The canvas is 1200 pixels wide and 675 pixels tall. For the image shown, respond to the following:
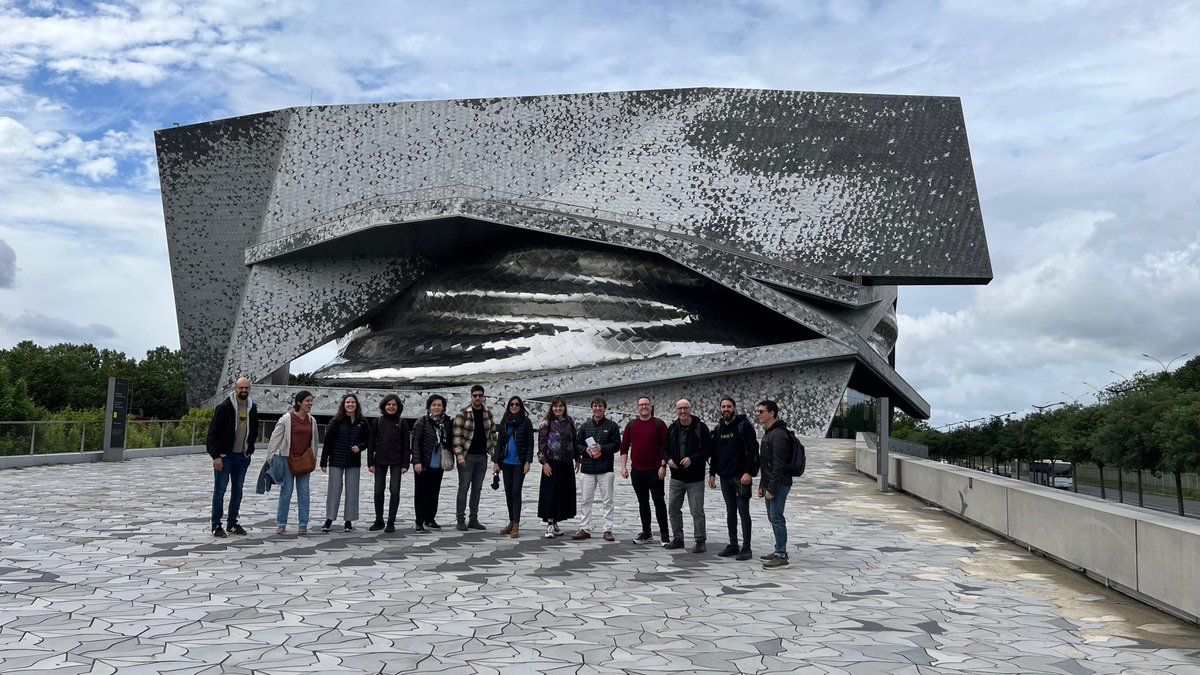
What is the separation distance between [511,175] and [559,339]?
760 cm

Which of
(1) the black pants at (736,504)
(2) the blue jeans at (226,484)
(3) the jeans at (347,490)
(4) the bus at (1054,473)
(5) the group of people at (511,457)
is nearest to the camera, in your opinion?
(1) the black pants at (736,504)

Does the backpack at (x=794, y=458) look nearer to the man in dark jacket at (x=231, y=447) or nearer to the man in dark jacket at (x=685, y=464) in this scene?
the man in dark jacket at (x=685, y=464)

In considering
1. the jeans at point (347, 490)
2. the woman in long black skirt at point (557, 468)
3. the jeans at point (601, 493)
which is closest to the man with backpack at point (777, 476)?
the jeans at point (601, 493)

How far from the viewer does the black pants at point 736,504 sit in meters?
9.54

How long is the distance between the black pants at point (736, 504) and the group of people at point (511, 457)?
0.05 ft

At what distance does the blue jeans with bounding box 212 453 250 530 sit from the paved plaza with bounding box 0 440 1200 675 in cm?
27

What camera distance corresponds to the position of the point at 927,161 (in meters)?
39.5

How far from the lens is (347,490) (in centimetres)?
1124

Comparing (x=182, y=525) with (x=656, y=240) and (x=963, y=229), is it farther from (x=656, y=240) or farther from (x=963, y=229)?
(x=963, y=229)

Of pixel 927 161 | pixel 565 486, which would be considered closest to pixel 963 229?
pixel 927 161

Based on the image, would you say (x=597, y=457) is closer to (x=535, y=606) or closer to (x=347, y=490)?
(x=347, y=490)

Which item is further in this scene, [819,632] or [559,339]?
[559,339]

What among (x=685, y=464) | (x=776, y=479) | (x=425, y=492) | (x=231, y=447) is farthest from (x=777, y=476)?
(x=231, y=447)

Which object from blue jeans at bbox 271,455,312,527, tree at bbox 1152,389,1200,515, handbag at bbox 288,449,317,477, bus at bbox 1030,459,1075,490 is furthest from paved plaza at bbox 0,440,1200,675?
bus at bbox 1030,459,1075,490
